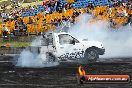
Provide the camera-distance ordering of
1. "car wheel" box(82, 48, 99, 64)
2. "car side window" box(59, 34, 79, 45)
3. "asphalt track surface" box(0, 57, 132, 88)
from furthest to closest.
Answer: "car wheel" box(82, 48, 99, 64), "car side window" box(59, 34, 79, 45), "asphalt track surface" box(0, 57, 132, 88)

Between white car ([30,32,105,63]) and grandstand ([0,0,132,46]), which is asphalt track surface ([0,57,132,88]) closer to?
white car ([30,32,105,63])

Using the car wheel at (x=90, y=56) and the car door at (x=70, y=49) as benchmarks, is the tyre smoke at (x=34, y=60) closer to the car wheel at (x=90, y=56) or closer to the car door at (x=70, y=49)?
the car door at (x=70, y=49)

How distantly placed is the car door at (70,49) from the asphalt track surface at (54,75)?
3.35 feet

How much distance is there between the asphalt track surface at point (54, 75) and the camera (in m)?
16.3

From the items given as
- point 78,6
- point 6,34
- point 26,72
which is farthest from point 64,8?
point 26,72

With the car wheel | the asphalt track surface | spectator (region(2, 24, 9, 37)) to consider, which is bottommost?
the asphalt track surface

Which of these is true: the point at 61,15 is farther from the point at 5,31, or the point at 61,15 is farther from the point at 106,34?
the point at 106,34

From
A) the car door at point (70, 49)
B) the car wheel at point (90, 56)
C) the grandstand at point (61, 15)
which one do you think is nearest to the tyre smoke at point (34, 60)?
the car door at point (70, 49)

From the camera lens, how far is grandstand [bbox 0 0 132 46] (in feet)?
107

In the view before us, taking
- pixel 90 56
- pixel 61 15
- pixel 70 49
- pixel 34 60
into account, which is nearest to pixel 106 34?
pixel 61 15

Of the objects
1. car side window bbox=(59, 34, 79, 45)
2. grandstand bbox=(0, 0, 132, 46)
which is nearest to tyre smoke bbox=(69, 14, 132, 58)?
grandstand bbox=(0, 0, 132, 46)

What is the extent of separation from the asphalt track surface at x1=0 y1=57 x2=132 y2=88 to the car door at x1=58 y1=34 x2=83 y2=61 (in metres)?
1.02

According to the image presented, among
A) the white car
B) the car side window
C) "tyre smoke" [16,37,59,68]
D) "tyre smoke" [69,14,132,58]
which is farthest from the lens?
"tyre smoke" [69,14,132,58]

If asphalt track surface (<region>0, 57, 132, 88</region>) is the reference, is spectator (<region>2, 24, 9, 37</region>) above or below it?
above
